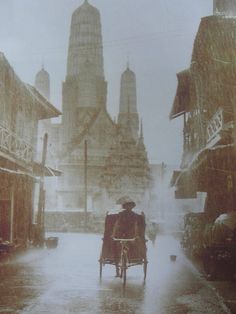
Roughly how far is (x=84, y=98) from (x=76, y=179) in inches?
503

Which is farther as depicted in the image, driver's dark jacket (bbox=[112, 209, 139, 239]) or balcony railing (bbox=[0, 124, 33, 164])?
balcony railing (bbox=[0, 124, 33, 164])

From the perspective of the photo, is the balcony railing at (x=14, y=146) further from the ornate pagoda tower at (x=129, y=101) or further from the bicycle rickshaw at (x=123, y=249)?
the ornate pagoda tower at (x=129, y=101)

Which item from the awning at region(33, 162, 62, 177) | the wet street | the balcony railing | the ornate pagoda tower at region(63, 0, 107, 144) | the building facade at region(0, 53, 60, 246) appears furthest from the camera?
the ornate pagoda tower at region(63, 0, 107, 144)

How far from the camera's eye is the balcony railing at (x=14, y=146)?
19.2m

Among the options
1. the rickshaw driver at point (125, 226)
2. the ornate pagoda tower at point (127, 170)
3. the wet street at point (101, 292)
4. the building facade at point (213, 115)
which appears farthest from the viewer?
the ornate pagoda tower at point (127, 170)

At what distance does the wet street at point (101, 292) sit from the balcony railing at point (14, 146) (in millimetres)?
6216

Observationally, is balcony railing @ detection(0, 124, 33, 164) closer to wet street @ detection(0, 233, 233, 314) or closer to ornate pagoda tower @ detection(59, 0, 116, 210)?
wet street @ detection(0, 233, 233, 314)

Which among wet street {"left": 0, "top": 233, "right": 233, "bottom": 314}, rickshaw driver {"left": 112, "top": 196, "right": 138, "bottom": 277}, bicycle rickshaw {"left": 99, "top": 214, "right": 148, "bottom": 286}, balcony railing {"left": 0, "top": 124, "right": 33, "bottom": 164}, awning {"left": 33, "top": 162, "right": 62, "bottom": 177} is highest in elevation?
balcony railing {"left": 0, "top": 124, "right": 33, "bottom": 164}

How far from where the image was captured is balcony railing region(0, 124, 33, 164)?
62.8ft

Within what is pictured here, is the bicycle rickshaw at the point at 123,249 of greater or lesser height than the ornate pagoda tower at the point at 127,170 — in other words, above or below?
Answer: below

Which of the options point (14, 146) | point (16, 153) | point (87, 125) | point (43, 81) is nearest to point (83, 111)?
point (87, 125)

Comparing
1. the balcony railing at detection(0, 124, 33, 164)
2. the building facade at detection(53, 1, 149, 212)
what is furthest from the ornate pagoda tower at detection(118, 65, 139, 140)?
the balcony railing at detection(0, 124, 33, 164)

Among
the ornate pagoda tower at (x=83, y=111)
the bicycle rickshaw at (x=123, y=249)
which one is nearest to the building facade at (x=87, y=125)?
the ornate pagoda tower at (x=83, y=111)

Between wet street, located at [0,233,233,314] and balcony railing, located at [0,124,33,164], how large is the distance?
6216mm
